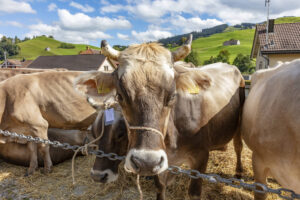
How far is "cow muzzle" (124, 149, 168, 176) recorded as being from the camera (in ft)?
5.51

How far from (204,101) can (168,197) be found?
1.62 m

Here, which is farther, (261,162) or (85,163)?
(85,163)

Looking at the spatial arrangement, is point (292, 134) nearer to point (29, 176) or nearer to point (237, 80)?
point (237, 80)

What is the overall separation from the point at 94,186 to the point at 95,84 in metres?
2.17

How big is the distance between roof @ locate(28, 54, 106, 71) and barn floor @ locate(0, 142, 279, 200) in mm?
31557

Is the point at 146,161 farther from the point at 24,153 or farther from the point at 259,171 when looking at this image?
the point at 24,153

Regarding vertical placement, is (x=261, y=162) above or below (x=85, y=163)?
above

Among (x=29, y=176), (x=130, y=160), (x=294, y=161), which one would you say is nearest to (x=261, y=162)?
(x=294, y=161)

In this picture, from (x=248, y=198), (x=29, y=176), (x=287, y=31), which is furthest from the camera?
(x=287, y=31)

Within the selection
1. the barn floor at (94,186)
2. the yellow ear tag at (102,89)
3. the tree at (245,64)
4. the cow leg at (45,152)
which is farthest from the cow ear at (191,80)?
the tree at (245,64)

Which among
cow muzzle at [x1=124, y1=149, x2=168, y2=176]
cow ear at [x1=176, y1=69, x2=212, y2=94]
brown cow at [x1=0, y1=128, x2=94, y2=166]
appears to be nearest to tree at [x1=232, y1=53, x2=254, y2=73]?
brown cow at [x1=0, y1=128, x2=94, y2=166]

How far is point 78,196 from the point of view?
11.5ft

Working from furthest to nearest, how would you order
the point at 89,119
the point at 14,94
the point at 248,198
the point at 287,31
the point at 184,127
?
the point at 287,31 → the point at 89,119 → the point at 14,94 → the point at 248,198 → the point at 184,127

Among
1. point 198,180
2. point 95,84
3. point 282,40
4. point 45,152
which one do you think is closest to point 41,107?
point 45,152
